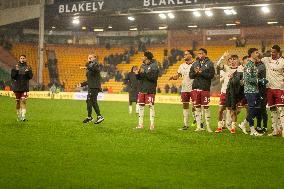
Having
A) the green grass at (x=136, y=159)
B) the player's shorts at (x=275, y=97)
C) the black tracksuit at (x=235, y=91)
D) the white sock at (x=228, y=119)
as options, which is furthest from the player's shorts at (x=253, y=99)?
the white sock at (x=228, y=119)

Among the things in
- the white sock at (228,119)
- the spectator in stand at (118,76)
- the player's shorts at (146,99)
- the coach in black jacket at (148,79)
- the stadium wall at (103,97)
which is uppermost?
the spectator in stand at (118,76)

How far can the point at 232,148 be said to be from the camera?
1168 cm

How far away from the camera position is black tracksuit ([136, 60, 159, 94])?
16188 millimetres

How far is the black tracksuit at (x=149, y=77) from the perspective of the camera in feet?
53.1

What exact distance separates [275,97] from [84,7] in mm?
30446

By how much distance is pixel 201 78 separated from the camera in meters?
15.8

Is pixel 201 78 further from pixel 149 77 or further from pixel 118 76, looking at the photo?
pixel 118 76

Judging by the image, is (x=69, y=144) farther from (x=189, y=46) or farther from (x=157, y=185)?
(x=189, y=46)

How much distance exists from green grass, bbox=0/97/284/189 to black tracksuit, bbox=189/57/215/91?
1546 mm

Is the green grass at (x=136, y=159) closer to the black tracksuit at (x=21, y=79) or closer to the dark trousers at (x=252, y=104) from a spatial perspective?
the dark trousers at (x=252, y=104)

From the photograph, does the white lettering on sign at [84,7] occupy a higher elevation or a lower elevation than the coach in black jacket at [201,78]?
higher

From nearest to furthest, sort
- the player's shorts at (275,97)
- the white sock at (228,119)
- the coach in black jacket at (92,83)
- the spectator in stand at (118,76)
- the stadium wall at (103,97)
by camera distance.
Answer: the player's shorts at (275,97) → the white sock at (228,119) → the coach in black jacket at (92,83) → the stadium wall at (103,97) → the spectator in stand at (118,76)

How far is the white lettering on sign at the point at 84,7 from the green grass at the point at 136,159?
2849 centimetres

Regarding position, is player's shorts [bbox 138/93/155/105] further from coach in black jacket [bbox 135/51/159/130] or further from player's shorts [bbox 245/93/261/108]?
player's shorts [bbox 245/93/261/108]
